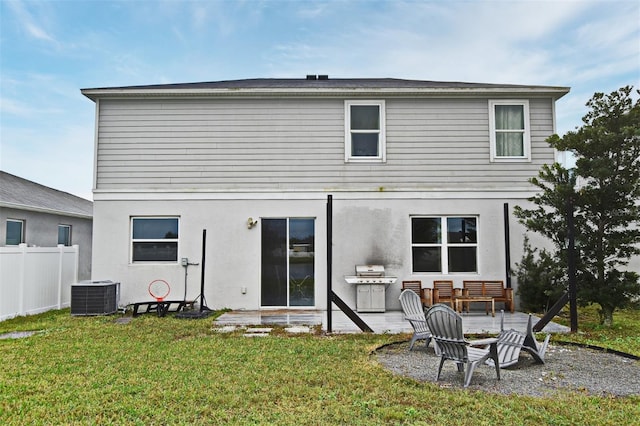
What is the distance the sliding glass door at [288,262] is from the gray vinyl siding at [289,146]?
1002 mm

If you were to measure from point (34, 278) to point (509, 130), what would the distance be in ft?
40.4

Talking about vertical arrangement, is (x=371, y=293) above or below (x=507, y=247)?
below

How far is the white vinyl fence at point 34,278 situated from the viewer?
10.0 metres

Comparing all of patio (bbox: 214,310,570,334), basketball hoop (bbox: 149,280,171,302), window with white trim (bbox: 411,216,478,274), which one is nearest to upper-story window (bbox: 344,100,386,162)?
window with white trim (bbox: 411,216,478,274)

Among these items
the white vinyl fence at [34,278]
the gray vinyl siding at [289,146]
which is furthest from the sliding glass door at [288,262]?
the white vinyl fence at [34,278]

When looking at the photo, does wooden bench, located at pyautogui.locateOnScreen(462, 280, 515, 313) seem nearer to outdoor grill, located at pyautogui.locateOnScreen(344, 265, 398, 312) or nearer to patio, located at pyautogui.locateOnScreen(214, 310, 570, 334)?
patio, located at pyautogui.locateOnScreen(214, 310, 570, 334)

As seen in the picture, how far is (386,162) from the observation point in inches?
460

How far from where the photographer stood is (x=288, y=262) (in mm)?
11531

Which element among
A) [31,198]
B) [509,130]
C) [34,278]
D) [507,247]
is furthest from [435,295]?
[31,198]

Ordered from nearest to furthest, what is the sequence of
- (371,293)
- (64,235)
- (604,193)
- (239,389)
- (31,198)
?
(239,389) < (604,193) < (371,293) < (31,198) < (64,235)

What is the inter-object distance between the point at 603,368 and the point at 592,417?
225 cm

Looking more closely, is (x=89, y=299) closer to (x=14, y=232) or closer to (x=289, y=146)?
(x=14, y=232)

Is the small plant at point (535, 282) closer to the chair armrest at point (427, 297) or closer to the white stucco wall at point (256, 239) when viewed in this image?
the white stucco wall at point (256, 239)

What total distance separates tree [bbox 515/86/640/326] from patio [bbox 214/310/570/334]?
1.20m
